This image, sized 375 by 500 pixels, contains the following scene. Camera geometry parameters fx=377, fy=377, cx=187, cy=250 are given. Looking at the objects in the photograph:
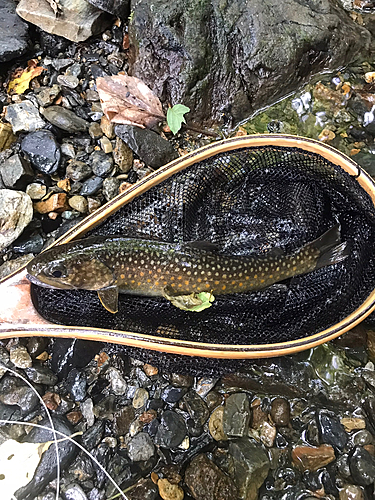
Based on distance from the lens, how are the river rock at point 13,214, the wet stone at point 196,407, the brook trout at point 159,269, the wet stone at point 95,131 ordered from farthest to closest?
1. the wet stone at point 95,131
2. the river rock at point 13,214
3. the wet stone at point 196,407
4. the brook trout at point 159,269

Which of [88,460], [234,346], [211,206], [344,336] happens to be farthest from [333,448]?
[211,206]

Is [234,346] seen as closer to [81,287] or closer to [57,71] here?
[81,287]

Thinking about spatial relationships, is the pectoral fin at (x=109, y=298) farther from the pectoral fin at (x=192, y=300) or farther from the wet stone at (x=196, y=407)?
the wet stone at (x=196, y=407)

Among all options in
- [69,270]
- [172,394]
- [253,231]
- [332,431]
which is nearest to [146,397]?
[172,394]

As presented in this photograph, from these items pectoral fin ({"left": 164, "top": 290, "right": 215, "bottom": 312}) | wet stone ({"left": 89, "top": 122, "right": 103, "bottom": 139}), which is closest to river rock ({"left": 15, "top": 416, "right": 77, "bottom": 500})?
pectoral fin ({"left": 164, "top": 290, "right": 215, "bottom": 312})

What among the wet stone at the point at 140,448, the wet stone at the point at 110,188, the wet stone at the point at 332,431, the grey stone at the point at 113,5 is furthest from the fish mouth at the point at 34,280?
the grey stone at the point at 113,5

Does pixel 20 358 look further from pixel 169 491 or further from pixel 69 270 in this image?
pixel 169 491
